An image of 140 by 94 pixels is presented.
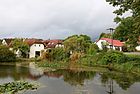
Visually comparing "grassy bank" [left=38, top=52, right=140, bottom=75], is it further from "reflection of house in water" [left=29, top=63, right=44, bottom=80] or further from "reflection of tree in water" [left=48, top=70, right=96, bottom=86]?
"reflection of tree in water" [left=48, top=70, right=96, bottom=86]

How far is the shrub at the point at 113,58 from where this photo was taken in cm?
4426

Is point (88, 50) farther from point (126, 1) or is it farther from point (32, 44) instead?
point (126, 1)

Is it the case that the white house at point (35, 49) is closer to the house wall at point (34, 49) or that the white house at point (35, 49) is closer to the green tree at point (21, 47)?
the house wall at point (34, 49)

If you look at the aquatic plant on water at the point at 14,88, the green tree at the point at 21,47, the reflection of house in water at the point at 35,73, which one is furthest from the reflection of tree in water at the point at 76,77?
the green tree at the point at 21,47

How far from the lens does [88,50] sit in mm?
58469

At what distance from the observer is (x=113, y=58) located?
153 feet

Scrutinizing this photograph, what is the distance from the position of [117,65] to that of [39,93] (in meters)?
24.2

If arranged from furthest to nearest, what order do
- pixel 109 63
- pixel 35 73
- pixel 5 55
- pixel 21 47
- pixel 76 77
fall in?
pixel 21 47
pixel 5 55
pixel 109 63
pixel 35 73
pixel 76 77

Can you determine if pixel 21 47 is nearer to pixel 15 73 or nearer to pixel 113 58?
pixel 113 58

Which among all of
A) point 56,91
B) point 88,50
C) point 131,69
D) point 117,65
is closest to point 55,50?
point 88,50

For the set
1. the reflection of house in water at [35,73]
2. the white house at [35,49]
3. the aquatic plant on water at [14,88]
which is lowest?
the aquatic plant on water at [14,88]

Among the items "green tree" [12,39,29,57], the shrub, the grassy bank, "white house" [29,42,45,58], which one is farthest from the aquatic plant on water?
"white house" [29,42,45,58]

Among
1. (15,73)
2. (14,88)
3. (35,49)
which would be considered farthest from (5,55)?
(14,88)

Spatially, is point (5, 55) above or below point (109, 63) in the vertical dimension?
above
